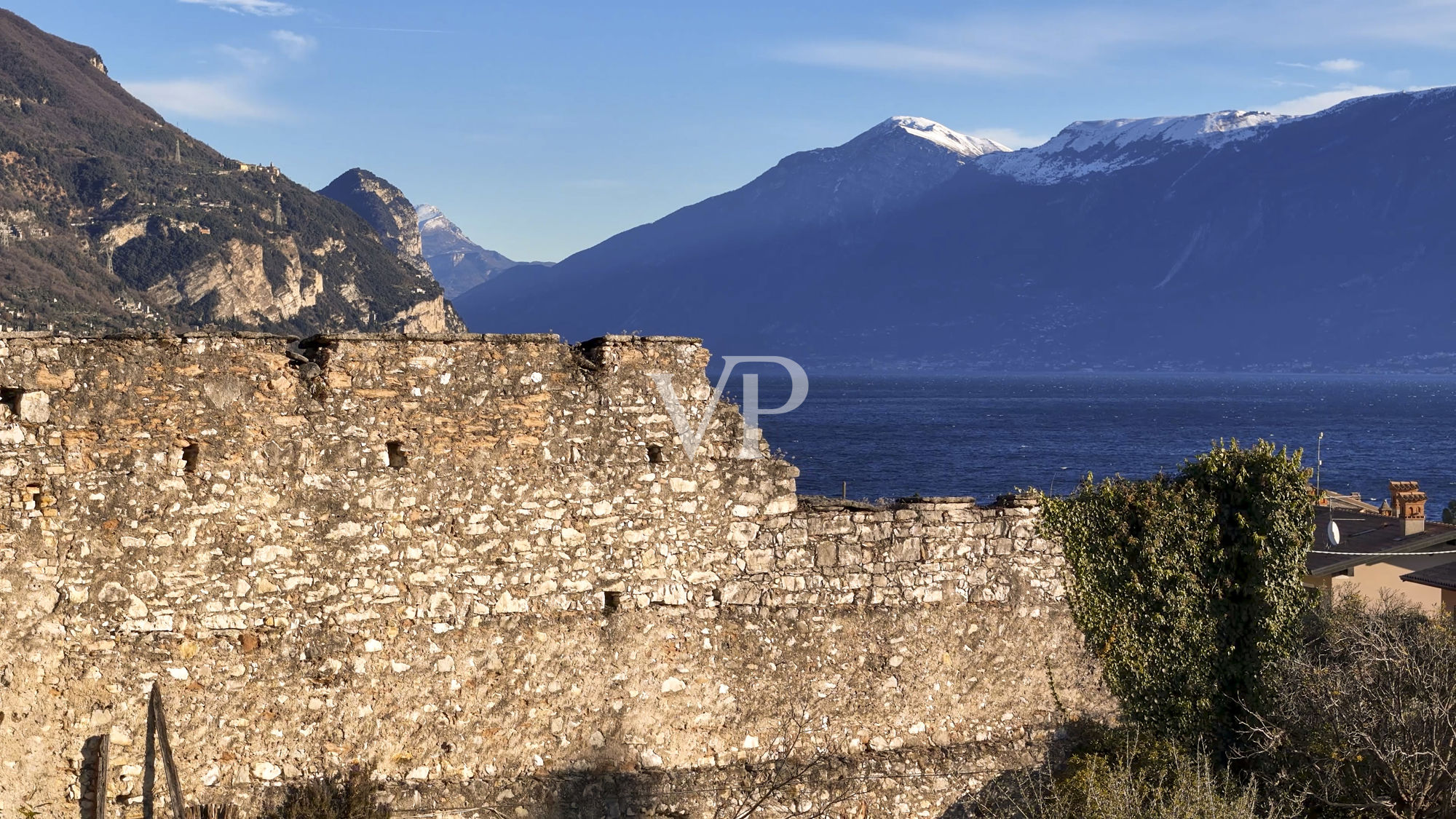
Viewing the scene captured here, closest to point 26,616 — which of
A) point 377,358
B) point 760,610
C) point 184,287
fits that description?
point 377,358

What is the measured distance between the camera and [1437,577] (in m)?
22.3

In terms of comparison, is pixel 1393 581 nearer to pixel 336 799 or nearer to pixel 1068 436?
pixel 336 799

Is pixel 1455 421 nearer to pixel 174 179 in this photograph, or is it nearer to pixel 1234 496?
pixel 174 179

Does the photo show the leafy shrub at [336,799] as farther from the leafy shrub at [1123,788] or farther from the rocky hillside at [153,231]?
the rocky hillside at [153,231]

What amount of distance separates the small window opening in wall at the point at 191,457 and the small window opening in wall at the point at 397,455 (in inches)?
53.5

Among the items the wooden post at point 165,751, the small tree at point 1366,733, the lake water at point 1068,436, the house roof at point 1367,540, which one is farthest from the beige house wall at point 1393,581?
the lake water at point 1068,436

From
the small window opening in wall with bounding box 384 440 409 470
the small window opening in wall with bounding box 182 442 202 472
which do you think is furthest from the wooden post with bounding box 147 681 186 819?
the small window opening in wall with bounding box 384 440 409 470

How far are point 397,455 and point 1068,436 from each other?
343ft

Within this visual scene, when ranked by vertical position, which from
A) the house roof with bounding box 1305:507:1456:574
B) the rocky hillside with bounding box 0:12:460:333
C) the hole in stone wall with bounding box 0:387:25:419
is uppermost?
the rocky hillside with bounding box 0:12:460:333

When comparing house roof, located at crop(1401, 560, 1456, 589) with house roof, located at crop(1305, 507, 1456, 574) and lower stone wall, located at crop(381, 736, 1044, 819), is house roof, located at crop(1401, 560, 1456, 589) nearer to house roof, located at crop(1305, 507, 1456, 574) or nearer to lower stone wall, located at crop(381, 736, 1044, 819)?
house roof, located at crop(1305, 507, 1456, 574)

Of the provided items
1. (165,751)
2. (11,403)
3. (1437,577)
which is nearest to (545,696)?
(165,751)

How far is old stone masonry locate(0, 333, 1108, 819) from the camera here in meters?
8.87

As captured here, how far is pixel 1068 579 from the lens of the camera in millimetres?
11062

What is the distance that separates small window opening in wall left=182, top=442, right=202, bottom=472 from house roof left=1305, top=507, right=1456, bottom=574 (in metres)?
18.1
